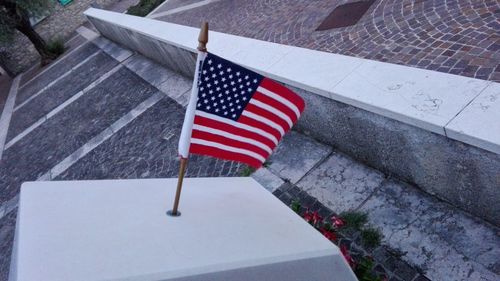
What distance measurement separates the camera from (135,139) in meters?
6.78

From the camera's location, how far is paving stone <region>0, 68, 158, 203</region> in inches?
306

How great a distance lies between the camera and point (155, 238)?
6.48 ft

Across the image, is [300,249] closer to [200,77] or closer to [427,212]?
[200,77]

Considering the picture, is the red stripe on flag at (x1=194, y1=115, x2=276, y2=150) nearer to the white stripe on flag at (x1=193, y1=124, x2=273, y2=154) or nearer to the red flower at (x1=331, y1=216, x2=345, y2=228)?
the white stripe on flag at (x1=193, y1=124, x2=273, y2=154)

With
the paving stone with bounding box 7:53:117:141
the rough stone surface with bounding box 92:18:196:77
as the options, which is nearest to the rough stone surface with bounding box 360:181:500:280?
the rough stone surface with bounding box 92:18:196:77

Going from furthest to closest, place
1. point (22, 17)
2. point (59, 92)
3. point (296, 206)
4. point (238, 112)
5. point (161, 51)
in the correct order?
point (22, 17) < point (59, 92) < point (161, 51) < point (296, 206) < point (238, 112)

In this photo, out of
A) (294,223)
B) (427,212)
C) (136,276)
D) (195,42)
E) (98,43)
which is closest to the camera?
(136,276)

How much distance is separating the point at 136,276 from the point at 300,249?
117 centimetres

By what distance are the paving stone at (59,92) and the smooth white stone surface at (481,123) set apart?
375 inches

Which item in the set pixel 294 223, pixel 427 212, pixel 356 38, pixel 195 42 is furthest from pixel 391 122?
pixel 195 42

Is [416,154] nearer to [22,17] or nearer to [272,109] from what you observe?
[272,109]

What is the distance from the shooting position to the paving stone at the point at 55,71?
13344mm

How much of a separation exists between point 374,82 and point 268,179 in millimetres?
1679

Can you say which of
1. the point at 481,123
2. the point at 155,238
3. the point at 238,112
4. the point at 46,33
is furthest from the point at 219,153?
the point at 46,33
